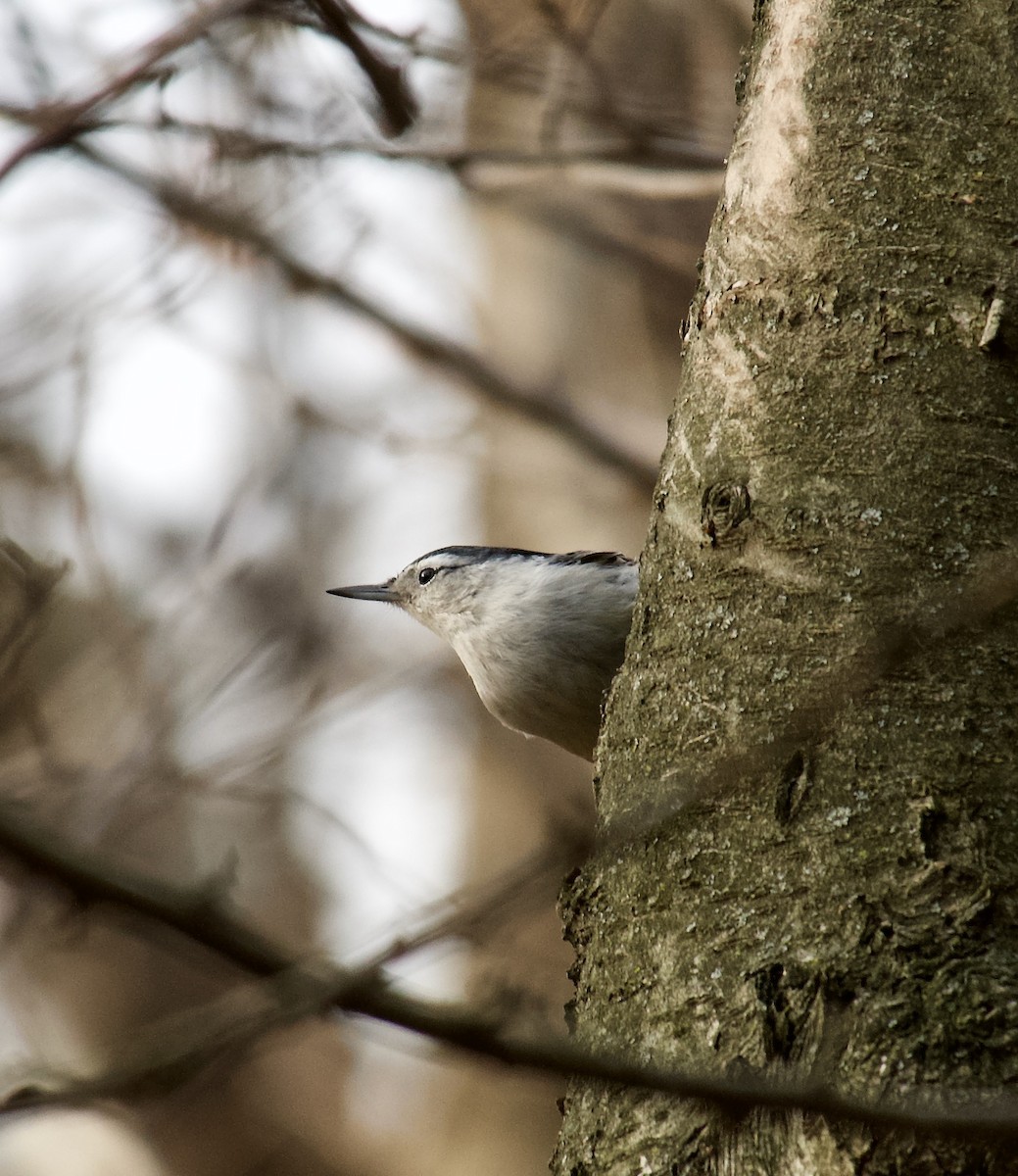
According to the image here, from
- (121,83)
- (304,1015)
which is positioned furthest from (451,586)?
(304,1015)

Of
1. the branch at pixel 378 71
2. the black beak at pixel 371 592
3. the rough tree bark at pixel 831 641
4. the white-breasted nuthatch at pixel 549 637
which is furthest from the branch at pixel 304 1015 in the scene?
the black beak at pixel 371 592

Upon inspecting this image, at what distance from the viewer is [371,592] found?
473 cm

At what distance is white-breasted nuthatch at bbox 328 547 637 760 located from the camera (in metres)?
3.39

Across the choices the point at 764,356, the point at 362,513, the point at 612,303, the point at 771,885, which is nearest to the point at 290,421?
the point at 362,513

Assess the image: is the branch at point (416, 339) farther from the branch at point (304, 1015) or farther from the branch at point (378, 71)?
the branch at point (304, 1015)

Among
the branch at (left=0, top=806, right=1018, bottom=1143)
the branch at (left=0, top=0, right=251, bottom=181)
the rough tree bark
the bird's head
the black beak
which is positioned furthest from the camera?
the black beak

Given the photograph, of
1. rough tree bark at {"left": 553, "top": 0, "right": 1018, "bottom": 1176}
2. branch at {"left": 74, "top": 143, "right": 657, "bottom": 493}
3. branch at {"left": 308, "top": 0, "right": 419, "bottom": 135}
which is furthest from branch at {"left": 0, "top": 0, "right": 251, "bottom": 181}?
rough tree bark at {"left": 553, "top": 0, "right": 1018, "bottom": 1176}

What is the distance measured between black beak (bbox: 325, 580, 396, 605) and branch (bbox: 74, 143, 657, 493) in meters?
1.06

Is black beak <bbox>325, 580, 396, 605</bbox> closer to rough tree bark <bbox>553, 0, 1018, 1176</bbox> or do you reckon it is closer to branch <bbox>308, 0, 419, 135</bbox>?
branch <bbox>308, 0, 419, 135</bbox>

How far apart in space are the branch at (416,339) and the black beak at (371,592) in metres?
1.06

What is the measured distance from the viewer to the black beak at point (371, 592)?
4684 mm

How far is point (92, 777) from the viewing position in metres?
3.87

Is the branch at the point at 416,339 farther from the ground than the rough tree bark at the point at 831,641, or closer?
farther from the ground

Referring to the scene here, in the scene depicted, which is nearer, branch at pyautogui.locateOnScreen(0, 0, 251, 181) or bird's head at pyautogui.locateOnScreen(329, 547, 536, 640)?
branch at pyautogui.locateOnScreen(0, 0, 251, 181)
